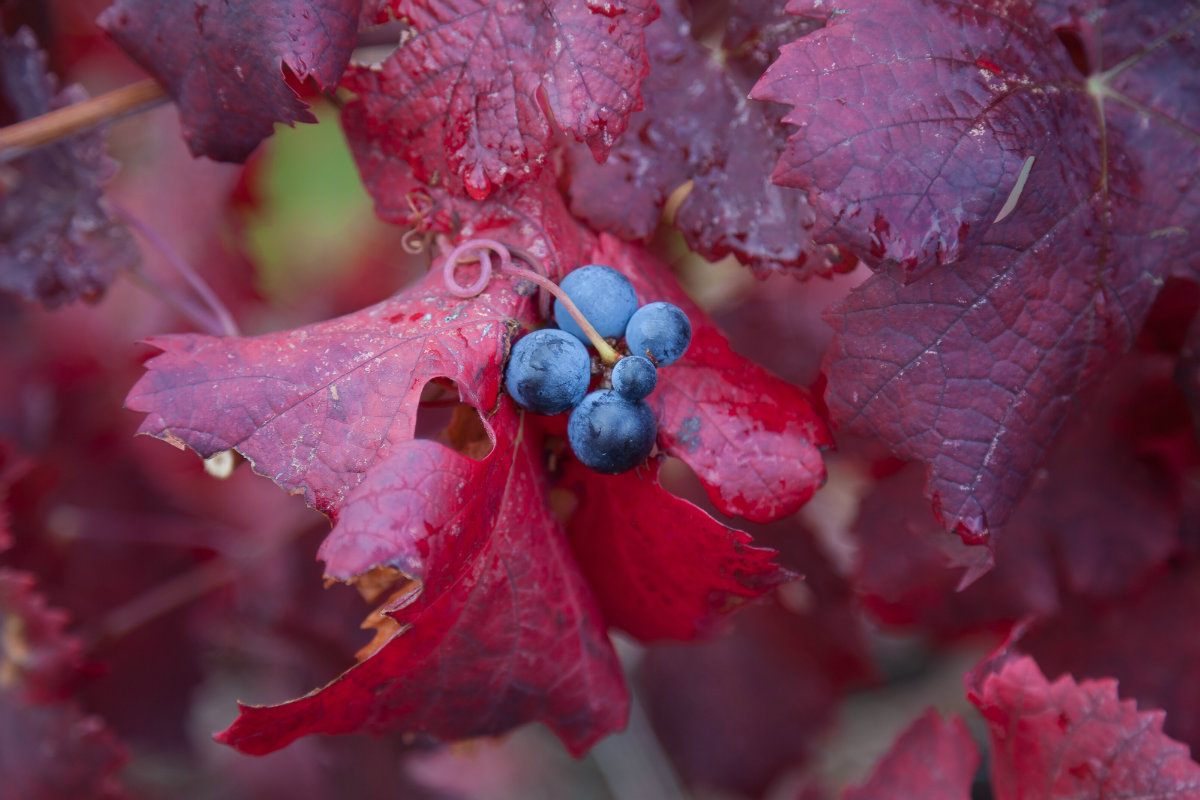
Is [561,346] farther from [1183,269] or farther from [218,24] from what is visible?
[1183,269]

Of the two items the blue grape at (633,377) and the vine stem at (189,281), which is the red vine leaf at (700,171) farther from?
the vine stem at (189,281)

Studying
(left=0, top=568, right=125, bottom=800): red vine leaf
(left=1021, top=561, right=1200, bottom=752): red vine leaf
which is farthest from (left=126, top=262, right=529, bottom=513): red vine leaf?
(left=1021, top=561, right=1200, bottom=752): red vine leaf

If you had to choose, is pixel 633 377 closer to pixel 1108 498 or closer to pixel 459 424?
pixel 459 424

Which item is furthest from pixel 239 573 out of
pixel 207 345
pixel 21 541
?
pixel 207 345

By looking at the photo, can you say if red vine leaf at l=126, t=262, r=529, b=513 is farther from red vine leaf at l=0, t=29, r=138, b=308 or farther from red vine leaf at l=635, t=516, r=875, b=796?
red vine leaf at l=635, t=516, r=875, b=796

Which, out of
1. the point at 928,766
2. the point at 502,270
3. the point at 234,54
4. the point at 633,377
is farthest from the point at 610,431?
the point at 928,766
